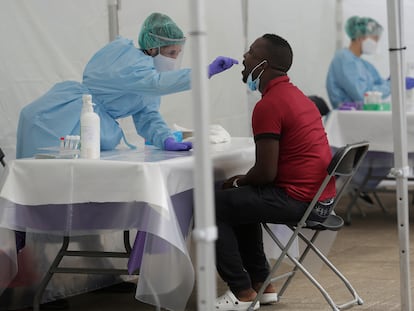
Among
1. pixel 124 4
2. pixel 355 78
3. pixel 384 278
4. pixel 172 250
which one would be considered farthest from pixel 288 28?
pixel 172 250

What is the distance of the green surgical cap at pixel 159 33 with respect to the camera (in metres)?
4.03

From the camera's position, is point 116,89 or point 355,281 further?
point 355,281

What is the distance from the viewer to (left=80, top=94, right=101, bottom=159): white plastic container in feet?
11.3

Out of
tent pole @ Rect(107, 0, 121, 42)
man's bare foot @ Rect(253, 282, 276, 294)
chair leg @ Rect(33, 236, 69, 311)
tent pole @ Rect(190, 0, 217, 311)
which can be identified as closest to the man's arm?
man's bare foot @ Rect(253, 282, 276, 294)

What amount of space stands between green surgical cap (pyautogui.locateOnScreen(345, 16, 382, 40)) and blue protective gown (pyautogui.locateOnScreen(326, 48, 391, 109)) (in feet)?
0.67

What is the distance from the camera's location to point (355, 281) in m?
4.54

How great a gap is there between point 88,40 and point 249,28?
148 centimetres

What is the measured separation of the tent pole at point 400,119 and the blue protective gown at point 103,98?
33.0 inches

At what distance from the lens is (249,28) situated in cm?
587

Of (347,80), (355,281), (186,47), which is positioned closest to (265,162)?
(355,281)

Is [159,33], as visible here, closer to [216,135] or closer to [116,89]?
[116,89]

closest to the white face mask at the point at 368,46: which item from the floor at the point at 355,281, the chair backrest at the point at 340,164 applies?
the floor at the point at 355,281

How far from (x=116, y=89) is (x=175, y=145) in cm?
34

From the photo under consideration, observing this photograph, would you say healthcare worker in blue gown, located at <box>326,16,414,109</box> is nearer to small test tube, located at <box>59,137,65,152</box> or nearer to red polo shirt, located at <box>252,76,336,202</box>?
red polo shirt, located at <box>252,76,336,202</box>
